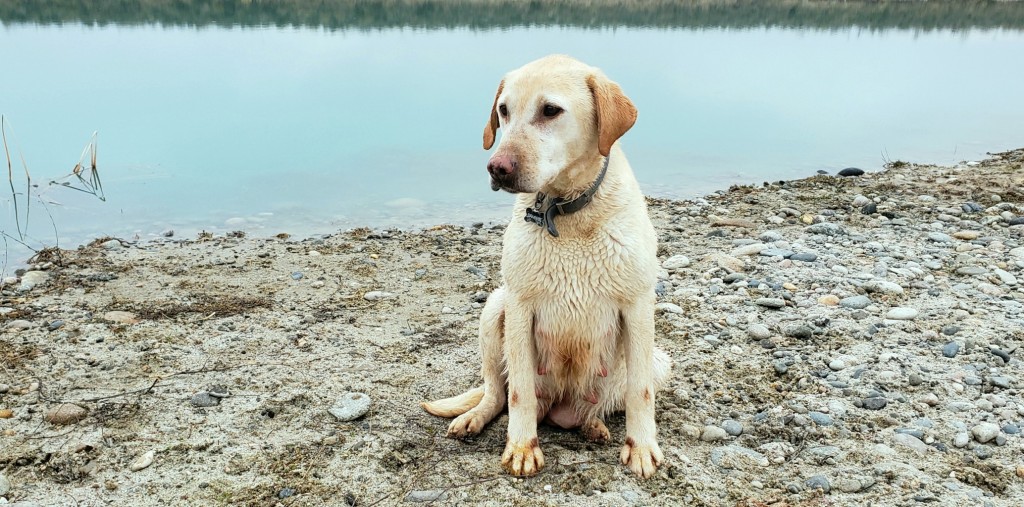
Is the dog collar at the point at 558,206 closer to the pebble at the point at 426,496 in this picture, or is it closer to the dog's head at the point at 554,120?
the dog's head at the point at 554,120

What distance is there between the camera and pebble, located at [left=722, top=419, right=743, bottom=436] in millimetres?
4258

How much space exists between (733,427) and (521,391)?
130 centimetres

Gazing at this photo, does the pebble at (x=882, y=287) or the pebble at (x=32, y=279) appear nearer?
the pebble at (x=882, y=287)

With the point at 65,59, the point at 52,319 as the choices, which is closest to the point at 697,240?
the point at 52,319

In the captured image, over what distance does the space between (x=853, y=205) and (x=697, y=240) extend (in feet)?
7.89

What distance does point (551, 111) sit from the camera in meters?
3.50

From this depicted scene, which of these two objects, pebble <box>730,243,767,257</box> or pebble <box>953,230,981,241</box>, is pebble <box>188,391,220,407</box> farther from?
pebble <box>953,230,981,241</box>

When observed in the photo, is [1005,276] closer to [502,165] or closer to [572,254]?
[572,254]

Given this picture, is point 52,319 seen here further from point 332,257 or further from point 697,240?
point 697,240

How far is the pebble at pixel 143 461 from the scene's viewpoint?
384cm

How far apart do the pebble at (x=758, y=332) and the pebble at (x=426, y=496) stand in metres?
2.78

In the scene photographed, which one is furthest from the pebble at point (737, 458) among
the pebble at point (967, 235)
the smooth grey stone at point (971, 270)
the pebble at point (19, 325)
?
the pebble at point (19, 325)

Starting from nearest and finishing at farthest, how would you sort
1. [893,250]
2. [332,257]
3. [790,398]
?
[790,398], [893,250], [332,257]

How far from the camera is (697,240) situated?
317 inches
